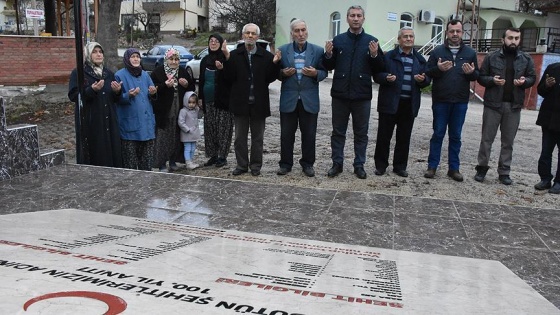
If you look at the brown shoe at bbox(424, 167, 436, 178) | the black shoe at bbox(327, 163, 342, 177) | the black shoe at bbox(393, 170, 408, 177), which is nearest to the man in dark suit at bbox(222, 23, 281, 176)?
the black shoe at bbox(327, 163, 342, 177)

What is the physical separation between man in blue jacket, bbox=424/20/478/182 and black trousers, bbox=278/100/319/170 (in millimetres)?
1457

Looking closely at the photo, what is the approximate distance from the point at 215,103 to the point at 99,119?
1.58 meters

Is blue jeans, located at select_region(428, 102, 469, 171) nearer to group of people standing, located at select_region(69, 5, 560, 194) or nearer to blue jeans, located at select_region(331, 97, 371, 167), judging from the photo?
group of people standing, located at select_region(69, 5, 560, 194)

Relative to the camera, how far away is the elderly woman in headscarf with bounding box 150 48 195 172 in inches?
251

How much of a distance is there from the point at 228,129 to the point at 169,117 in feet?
2.51

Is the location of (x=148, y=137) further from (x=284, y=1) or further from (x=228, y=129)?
(x=284, y=1)

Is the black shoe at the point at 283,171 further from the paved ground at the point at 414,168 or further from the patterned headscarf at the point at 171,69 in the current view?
the patterned headscarf at the point at 171,69

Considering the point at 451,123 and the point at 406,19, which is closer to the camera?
the point at 451,123

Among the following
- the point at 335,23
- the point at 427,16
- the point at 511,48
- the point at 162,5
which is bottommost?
the point at 511,48

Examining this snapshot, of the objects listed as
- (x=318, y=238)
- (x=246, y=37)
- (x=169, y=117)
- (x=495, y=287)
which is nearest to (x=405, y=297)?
(x=495, y=287)

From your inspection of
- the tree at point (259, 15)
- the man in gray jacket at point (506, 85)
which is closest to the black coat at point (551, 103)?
the man in gray jacket at point (506, 85)

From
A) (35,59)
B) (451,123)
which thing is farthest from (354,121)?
(35,59)

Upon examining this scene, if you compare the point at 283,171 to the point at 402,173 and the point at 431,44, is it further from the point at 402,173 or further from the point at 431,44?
the point at 431,44

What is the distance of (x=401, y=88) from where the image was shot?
5988mm
